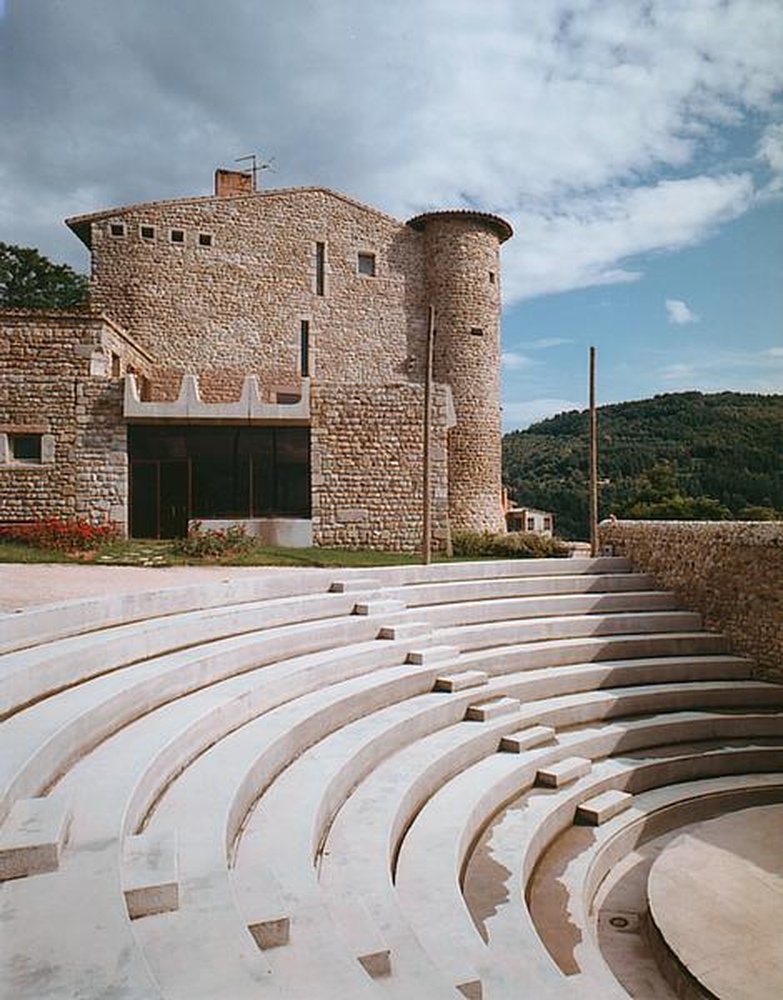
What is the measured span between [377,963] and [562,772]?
4721 millimetres

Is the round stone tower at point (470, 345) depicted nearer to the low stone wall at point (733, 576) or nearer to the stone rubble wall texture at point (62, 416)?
the low stone wall at point (733, 576)

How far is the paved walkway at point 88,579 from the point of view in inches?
283

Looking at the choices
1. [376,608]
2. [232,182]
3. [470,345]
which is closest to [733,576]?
[376,608]

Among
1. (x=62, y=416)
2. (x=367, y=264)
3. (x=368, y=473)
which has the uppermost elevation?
(x=367, y=264)

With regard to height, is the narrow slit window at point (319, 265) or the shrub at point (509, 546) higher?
the narrow slit window at point (319, 265)

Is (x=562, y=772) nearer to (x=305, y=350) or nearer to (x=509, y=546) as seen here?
(x=509, y=546)

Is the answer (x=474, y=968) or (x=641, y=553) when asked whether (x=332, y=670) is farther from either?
(x=641, y=553)

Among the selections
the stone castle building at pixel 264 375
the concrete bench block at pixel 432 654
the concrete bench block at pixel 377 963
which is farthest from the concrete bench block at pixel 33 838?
the stone castle building at pixel 264 375

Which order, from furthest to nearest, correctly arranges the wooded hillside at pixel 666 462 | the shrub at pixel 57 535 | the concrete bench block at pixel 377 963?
the wooded hillside at pixel 666 462 < the shrub at pixel 57 535 < the concrete bench block at pixel 377 963

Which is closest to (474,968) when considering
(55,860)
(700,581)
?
(55,860)

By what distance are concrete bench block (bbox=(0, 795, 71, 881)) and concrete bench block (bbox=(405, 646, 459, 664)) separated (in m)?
5.16

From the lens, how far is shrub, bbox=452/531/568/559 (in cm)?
1512

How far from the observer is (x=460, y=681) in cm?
770

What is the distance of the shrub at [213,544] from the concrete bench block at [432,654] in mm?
5336
